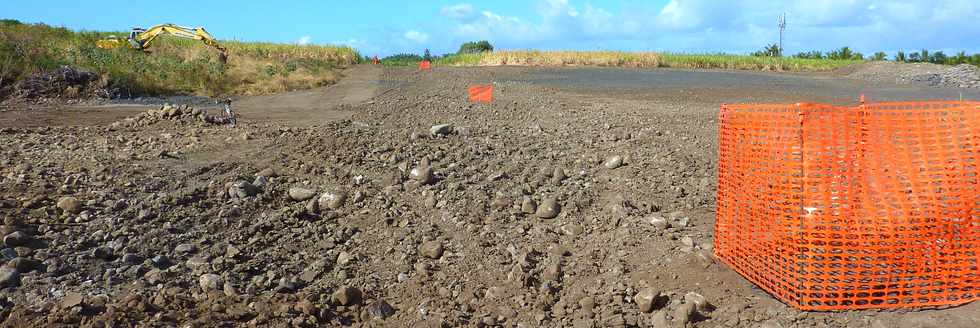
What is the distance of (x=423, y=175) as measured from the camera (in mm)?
6246

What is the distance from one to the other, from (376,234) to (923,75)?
28633 millimetres

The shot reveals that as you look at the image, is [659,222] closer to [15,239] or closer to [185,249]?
[185,249]

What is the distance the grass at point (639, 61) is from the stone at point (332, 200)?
3552cm

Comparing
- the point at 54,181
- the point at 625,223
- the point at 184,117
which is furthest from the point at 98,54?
the point at 625,223

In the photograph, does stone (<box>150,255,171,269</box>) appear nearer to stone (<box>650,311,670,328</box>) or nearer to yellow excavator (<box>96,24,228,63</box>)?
stone (<box>650,311,670,328</box>)

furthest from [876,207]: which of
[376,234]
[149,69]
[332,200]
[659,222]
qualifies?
[149,69]

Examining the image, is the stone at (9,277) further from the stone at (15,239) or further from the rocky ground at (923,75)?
the rocky ground at (923,75)

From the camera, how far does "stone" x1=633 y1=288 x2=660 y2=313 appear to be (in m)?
3.68

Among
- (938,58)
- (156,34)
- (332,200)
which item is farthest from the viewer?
(938,58)

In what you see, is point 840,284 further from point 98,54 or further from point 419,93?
point 98,54

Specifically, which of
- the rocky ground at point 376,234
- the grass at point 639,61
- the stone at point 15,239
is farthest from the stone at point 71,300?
the grass at point 639,61

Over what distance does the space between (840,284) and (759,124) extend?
106 centimetres

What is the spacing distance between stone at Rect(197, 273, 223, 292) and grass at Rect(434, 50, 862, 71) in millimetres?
37358

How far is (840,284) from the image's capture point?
361cm
